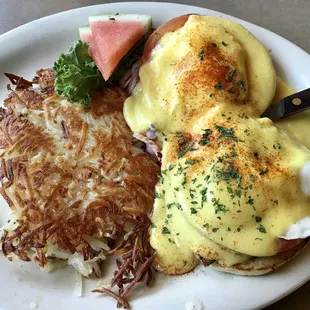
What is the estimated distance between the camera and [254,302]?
2232 millimetres

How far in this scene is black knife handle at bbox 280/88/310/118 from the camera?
2.64 meters

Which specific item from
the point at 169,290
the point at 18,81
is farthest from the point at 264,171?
the point at 18,81

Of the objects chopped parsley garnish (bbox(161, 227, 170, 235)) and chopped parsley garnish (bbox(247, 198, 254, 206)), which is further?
chopped parsley garnish (bbox(161, 227, 170, 235))

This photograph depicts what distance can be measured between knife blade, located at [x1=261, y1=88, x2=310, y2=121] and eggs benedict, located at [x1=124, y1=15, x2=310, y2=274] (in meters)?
0.07

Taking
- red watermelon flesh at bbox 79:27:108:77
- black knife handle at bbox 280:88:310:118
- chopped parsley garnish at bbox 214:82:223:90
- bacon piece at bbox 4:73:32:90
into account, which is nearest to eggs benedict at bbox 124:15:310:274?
chopped parsley garnish at bbox 214:82:223:90

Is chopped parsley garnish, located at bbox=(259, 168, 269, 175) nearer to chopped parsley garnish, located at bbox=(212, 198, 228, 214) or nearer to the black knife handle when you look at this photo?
chopped parsley garnish, located at bbox=(212, 198, 228, 214)

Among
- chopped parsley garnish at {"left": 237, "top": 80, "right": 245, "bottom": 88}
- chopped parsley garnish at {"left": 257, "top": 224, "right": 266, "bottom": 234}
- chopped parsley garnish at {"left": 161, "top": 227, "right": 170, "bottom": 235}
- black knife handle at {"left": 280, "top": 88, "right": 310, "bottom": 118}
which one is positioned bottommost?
chopped parsley garnish at {"left": 161, "top": 227, "right": 170, "bottom": 235}

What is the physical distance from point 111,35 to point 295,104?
1097 millimetres

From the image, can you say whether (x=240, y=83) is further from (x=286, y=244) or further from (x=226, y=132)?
(x=286, y=244)

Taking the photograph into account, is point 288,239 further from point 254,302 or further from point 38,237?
point 38,237

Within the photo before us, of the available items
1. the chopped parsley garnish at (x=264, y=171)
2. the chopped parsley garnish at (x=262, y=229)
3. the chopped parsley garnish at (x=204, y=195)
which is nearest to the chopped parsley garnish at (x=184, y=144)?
the chopped parsley garnish at (x=204, y=195)

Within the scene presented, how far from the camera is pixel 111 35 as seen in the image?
2875mm

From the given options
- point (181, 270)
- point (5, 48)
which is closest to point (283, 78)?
point (181, 270)

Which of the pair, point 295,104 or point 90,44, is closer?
point 295,104
